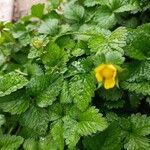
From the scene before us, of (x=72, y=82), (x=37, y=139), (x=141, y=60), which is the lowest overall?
(x=37, y=139)

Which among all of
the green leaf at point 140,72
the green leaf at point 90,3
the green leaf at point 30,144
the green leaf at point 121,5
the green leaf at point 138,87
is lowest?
the green leaf at point 30,144

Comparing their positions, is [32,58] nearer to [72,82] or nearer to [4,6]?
[72,82]

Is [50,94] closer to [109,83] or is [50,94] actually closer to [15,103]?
[15,103]

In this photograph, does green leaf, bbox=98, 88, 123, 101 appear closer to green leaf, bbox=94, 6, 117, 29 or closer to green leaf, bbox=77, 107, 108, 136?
green leaf, bbox=77, 107, 108, 136

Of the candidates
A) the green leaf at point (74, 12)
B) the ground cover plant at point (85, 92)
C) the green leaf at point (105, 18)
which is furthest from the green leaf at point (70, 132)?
the green leaf at point (74, 12)

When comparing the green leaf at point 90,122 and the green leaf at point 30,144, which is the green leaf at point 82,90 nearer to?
the green leaf at point 90,122

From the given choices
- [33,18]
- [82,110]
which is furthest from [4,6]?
[82,110]

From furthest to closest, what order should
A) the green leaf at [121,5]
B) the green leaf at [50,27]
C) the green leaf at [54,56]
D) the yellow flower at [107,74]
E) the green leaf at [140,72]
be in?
the green leaf at [50,27], the green leaf at [121,5], the green leaf at [54,56], the green leaf at [140,72], the yellow flower at [107,74]

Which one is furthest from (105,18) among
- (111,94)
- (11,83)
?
(11,83)
